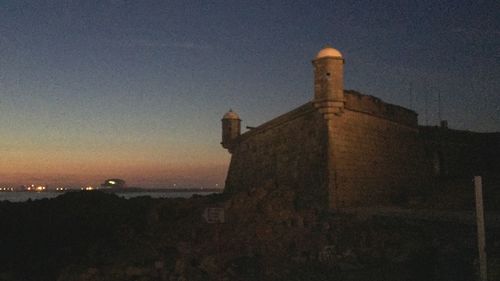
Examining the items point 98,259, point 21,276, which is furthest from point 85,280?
point 21,276

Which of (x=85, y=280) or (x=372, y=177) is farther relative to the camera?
(x=372, y=177)

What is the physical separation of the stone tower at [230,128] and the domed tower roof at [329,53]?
11.0 meters

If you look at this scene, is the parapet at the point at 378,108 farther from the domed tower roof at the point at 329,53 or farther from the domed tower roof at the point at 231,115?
the domed tower roof at the point at 231,115

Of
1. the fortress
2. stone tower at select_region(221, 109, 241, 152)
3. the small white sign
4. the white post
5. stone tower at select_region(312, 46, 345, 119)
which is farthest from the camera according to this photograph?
stone tower at select_region(221, 109, 241, 152)

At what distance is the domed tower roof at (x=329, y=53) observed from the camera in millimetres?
14484

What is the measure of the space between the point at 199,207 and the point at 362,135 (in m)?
6.71

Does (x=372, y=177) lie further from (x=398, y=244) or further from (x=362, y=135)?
(x=398, y=244)

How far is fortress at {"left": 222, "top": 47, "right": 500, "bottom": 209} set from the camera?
48.0ft

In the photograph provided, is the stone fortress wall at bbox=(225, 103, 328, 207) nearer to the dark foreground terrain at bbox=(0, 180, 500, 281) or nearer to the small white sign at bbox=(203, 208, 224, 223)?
the dark foreground terrain at bbox=(0, 180, 500, 281)

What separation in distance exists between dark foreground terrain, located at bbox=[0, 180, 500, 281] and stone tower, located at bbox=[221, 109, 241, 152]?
7323mm

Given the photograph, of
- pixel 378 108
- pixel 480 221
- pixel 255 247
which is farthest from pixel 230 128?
pixel 480 221

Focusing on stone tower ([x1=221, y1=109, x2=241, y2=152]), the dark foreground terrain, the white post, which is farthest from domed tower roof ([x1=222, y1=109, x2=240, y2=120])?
the white post

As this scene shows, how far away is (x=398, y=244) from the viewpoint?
10.2 metres

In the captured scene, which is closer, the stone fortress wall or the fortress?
the fortress
